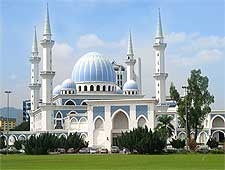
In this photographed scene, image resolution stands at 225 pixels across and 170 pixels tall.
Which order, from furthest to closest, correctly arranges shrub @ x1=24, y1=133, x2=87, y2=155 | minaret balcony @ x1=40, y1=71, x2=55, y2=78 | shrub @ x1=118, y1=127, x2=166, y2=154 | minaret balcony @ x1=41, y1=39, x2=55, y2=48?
minaret balcony @ x1=41, y1=39, x2=55, y2=48, minaret balcony @ x1=40, y1=71, x2=55, y2=78, shrub @ x1=24, y1=133, x2=87, y2=155, shrub @ x1=118, y1=127, x2=166, y2=154

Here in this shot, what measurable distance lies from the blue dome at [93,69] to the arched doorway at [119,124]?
44.4ft

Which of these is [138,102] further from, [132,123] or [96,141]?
[96,141]

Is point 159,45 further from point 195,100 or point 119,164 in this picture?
point 119,164

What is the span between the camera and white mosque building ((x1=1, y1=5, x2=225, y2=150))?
59.5 meters

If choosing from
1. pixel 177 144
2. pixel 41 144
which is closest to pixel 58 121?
pixel 177 144

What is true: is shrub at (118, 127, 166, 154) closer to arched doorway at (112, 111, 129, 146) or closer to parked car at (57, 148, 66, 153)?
parked car at (57, 148, 66, 153)

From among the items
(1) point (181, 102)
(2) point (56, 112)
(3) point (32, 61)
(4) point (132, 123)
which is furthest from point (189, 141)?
(3) point (32, 61)

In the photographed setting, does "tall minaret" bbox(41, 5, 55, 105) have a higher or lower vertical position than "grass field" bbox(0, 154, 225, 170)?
higher

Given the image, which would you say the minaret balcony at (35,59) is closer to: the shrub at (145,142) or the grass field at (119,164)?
the shrub at (145,142)

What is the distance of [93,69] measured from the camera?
73.1 metres

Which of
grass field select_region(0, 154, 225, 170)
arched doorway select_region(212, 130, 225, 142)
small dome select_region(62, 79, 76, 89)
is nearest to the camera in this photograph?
grass field select_region(0, 154, 225, 170)

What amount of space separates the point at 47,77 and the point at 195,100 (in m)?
25.3

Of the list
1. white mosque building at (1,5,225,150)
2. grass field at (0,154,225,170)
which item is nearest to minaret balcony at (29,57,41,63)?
white mosque building at (1,5,225,150)

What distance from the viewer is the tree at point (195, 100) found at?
45594mm
